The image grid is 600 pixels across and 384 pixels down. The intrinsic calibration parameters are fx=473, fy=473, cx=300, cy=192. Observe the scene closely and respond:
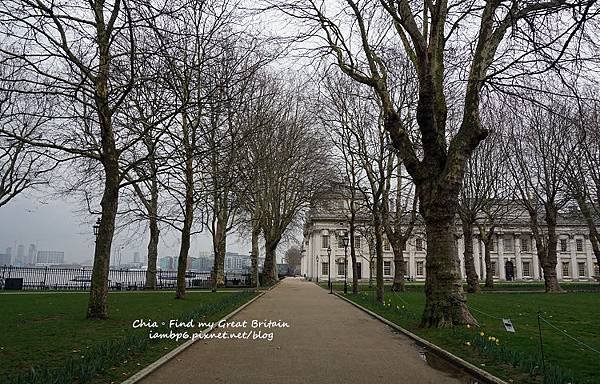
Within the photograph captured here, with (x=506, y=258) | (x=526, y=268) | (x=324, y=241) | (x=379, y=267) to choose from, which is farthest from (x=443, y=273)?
(x=526, y=268)

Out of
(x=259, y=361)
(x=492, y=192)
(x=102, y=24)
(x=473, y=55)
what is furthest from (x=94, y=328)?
(x=492, y=192)

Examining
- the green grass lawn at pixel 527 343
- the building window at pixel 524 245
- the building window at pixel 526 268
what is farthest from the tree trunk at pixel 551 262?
the building window at pixel 526 268

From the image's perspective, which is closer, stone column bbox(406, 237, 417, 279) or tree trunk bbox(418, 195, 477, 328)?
tree trunk bbox(418, 195, 477, 328)

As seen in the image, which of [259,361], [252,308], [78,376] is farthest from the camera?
[252,308]

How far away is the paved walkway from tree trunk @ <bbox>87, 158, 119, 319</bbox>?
3.74m

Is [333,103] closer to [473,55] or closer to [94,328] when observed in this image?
[473,55]

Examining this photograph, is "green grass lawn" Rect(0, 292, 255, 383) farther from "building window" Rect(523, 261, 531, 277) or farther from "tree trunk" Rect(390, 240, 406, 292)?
"building window" Rect(523, 261, 531, 277)

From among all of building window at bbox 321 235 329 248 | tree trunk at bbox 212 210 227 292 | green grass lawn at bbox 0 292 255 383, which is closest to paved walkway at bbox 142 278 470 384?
green grass lawn at bbox 0 292 255 383

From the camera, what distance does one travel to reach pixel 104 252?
12859 millimetres

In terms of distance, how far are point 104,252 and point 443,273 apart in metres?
8.92

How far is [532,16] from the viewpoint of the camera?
33.6 ft

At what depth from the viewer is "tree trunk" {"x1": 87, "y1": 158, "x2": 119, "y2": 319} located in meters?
12.6

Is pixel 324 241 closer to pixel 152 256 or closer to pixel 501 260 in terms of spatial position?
pixel 501 260

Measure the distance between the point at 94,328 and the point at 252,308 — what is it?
8173 mm
